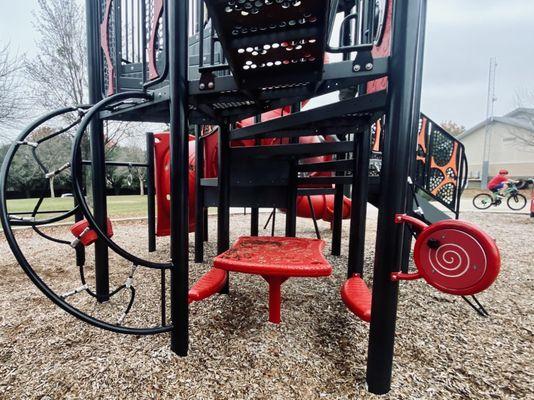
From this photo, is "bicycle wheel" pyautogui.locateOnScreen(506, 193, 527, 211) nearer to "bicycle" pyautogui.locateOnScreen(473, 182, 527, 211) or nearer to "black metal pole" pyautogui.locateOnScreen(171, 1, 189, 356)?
"bicycle" pyautogui.locateOnScreen(473, 182, 527, 211)

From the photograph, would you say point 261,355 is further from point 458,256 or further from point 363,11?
point 363,11

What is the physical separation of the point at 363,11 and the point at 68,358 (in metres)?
2.49

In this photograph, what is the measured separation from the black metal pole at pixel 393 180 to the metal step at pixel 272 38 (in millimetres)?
321

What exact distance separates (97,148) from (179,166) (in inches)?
37.3

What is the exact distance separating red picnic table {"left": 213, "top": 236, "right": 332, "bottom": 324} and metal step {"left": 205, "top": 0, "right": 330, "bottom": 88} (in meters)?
0.90

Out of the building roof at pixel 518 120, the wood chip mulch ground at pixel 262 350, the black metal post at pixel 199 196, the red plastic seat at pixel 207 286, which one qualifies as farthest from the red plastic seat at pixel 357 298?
the building roof at pixel 518 120

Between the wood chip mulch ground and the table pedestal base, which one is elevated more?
the table pedestal base

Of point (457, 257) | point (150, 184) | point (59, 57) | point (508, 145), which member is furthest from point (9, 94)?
point (508, 145)

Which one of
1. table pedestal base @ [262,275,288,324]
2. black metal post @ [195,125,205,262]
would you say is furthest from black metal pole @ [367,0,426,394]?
black metal post @ [195,125,205,262]

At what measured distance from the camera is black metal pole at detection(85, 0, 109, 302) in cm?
197

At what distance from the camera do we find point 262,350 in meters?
1.56

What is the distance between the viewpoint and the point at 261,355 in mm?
1516

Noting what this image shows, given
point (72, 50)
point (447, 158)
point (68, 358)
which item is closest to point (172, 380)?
point (68, 358)

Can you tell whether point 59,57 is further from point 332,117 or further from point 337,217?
point 332,117
